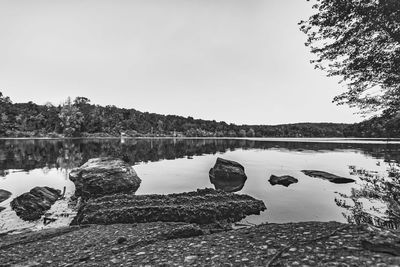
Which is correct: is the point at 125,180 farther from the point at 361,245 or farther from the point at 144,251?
the point at 361,245

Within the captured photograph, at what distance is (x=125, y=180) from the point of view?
70.5 feet

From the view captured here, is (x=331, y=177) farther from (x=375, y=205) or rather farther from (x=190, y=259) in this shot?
(x=190, y=259)

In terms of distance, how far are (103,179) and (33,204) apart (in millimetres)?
5916

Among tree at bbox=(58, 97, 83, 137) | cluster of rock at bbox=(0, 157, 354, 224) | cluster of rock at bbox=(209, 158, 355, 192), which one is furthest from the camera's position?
tree at bbox=(58, 97, 83, 137)

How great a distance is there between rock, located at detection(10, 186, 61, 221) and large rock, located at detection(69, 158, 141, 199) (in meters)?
2.80

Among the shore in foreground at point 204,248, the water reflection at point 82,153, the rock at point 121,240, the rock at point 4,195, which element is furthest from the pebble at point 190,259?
the water reflection at point 82,153

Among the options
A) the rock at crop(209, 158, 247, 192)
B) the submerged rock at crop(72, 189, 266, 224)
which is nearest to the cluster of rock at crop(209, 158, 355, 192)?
the rock at crop(209, 158, 247, 192)

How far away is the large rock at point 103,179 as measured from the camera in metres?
19.5

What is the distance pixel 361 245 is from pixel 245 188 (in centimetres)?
1796

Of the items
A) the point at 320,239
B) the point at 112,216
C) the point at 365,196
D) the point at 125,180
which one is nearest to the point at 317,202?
the point at 365,196

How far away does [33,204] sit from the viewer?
1489 centimetres

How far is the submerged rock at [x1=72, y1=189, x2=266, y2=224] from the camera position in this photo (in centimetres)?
1276

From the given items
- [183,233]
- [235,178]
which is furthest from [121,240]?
[235,178]

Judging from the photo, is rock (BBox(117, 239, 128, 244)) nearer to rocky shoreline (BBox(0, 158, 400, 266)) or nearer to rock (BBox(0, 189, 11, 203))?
rocky shoreline (BBox(0, 158, 400, 266))
